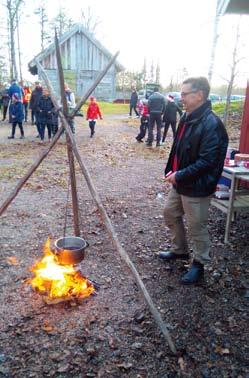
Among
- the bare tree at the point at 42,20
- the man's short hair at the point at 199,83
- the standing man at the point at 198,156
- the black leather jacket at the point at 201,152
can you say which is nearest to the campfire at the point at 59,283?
the standing man at the point at 198,156

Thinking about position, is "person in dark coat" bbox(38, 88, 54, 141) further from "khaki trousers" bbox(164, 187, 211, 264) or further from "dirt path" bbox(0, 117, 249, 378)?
"khaki trousers" bbox(164, 187, 211, 264)

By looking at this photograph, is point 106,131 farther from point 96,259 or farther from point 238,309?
point 238,309

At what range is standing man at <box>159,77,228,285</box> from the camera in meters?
3.29

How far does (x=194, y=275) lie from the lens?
12.6ft

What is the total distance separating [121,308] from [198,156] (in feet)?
5.68

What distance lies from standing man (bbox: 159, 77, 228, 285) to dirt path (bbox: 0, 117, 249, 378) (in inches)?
19.5

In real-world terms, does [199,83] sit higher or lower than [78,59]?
lower

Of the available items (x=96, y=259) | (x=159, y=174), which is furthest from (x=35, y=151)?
(x=96, y=259)

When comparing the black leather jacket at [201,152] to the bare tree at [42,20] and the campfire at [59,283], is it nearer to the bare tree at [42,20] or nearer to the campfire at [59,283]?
the campfire at [59,283]

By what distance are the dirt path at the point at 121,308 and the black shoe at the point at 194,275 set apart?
101 mm

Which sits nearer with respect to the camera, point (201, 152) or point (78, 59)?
point (201, 152)

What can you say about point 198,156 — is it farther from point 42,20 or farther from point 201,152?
point 42,20

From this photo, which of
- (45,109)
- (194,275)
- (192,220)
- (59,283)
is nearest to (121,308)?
(59,283)

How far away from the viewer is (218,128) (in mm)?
3291
